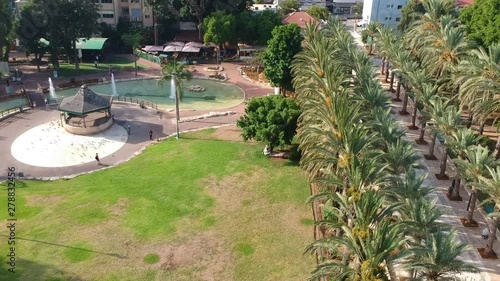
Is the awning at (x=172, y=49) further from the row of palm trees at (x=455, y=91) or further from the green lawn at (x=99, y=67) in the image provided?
the row of palm trees at (x=455, y=91)

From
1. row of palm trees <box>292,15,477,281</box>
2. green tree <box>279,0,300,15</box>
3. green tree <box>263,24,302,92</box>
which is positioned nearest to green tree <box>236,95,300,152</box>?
row of palm trees <box>292,15,477,281</box>

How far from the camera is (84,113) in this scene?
63.8 metres

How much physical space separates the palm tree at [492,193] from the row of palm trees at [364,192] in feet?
8.72

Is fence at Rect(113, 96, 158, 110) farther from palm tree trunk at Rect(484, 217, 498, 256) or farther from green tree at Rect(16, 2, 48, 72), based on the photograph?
palm tree trunk at Rect(484, 217, 498, 256)

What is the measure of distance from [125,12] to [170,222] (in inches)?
3447

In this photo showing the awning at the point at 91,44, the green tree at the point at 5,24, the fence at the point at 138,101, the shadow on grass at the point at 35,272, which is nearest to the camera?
the shadow on grass at the point at 35,272

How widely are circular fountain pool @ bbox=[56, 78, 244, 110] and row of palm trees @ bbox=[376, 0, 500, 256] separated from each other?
29351mm

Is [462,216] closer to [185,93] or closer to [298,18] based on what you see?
[185,93]

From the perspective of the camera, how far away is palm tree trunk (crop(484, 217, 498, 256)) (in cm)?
3378

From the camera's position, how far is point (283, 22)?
113000 millimetres

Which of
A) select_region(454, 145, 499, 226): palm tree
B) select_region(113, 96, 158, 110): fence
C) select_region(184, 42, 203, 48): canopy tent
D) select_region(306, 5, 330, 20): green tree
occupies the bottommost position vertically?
select_region(113, 96, 158, 110): fence

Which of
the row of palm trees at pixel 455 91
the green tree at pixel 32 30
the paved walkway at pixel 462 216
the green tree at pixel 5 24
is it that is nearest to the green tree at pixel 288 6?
the row of palm trees at pixel 455 91

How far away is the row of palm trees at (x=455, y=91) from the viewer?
3622 centimetres

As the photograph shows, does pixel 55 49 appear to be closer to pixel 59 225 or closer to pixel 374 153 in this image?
pixel 59 225
